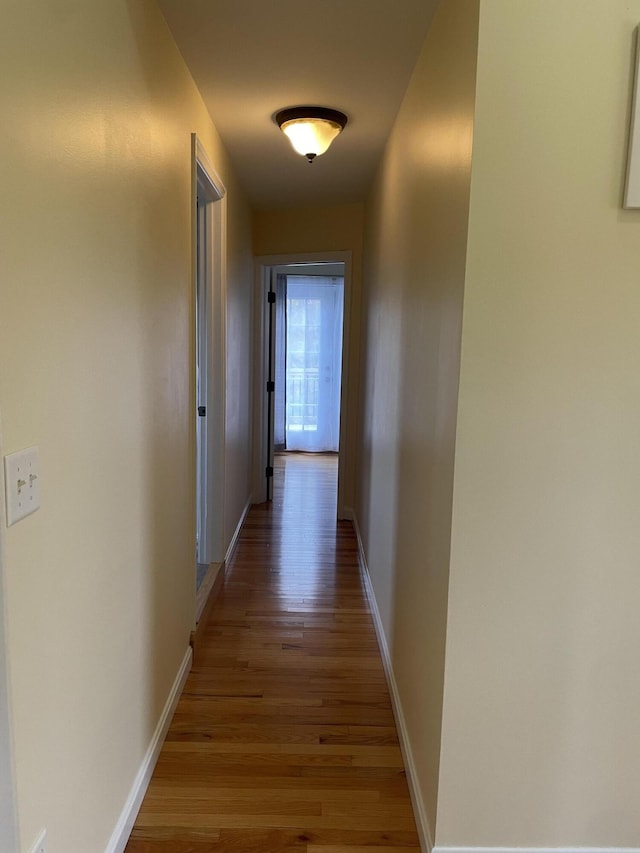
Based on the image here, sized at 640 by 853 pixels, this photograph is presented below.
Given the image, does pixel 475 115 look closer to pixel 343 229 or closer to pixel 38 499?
pixel 38 499

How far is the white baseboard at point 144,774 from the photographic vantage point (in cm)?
153

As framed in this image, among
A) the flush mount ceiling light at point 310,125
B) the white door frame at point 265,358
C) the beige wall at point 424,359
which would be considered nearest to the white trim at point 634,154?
the beige wall at point 424,359

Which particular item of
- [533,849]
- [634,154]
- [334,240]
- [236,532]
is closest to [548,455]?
[634,154]

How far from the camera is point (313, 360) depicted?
24.7 ft

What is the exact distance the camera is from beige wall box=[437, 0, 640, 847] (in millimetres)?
1277

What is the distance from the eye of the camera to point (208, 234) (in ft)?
9.97

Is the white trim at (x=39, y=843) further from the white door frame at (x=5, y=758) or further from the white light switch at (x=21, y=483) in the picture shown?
the white light switch at (x=21, y=483)

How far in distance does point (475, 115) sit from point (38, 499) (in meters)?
1.20

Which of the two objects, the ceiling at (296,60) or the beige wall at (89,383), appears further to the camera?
the ceiling at (296,60)

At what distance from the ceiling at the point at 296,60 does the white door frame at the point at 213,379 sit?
1.27 ft

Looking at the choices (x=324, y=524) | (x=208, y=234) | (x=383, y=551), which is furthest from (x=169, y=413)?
(x=324, y=524)

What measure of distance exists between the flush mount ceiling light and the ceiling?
40 mm

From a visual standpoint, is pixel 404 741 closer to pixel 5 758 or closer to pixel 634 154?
pixel 5 758

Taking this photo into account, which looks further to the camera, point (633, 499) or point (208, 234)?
point (208, 234)
